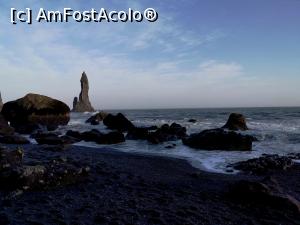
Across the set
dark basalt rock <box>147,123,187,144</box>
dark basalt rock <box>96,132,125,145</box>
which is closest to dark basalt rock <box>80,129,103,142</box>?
dark basalt rock <box>96,132,125,145</box>

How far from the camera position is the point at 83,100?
411 ft

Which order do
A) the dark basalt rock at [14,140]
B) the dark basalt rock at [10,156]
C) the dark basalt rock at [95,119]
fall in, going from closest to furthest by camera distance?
the dark basalt rock at [10,156]
the dark basalt rock at [14,140]
the dark basalt rock at [95,119]

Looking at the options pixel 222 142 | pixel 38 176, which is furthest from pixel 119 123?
pixel 38 176

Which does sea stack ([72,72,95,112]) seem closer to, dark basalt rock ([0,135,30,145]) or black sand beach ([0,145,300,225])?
dark basalt rock ([0,135,30,145])

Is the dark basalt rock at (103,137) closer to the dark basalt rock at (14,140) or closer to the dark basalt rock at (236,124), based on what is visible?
the dark basalt rock at (14,140)

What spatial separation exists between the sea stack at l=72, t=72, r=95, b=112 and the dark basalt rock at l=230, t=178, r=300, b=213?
383 ft

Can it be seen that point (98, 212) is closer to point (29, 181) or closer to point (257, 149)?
point (29, 181)

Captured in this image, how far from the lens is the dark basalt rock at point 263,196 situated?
8617mm

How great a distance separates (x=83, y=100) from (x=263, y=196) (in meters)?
120

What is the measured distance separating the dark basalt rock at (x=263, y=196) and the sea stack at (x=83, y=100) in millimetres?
116803

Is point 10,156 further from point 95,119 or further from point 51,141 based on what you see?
point 95,119

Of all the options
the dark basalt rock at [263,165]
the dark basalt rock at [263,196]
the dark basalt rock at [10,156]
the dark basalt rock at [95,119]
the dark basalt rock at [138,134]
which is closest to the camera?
the dark basalt rock at [263,196]

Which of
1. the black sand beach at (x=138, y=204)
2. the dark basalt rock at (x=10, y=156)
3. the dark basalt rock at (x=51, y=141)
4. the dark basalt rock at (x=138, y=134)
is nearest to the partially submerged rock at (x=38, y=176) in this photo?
the black sand beach at (x=138, y=204)

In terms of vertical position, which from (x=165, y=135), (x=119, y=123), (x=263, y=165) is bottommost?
(x=263, y=165)
